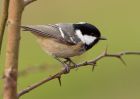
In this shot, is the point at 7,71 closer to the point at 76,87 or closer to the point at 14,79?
the point at 14,79

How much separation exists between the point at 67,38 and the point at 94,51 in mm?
5806

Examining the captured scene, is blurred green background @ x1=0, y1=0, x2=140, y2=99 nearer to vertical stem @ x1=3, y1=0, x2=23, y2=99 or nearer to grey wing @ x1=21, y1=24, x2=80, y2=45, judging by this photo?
grey wing @ x1=21, y1=24, x2=80, y2=45

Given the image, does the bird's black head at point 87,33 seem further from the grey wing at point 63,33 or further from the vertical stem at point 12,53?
the vertical stem at point 12,53

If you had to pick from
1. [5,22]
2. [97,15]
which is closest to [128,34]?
[97,15]

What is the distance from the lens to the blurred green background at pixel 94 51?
8.10m

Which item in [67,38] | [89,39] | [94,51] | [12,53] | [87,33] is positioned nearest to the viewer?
[12,53]

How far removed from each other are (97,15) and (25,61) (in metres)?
3.30

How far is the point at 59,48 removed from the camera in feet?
11.5

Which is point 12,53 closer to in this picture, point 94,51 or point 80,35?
point 80,35

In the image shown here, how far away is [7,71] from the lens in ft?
5.03

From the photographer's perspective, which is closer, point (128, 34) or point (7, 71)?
point (7, 71)

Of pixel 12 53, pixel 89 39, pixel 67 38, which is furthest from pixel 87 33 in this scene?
pixel 12 53

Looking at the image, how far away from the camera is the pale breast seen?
337 centimetres

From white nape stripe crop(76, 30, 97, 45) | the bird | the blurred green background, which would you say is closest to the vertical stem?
the bird
